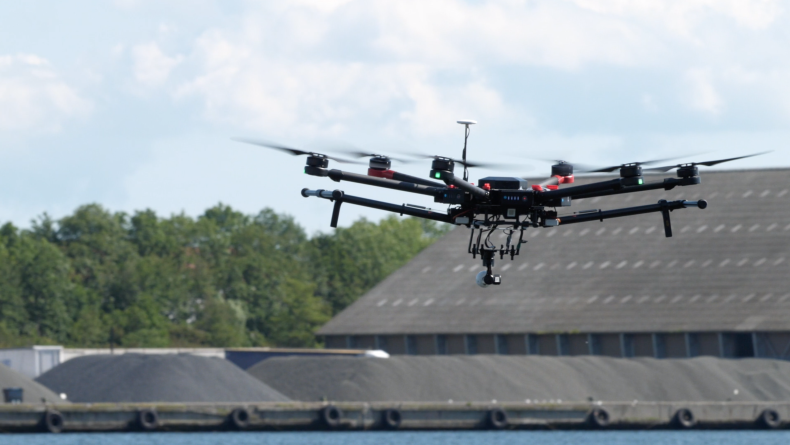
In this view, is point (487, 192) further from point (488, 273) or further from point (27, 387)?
point (27, 387)

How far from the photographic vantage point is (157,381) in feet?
346

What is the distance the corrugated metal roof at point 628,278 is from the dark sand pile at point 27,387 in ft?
176

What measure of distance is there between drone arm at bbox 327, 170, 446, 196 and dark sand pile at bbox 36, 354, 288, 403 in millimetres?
63018

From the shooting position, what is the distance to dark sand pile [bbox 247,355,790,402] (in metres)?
111

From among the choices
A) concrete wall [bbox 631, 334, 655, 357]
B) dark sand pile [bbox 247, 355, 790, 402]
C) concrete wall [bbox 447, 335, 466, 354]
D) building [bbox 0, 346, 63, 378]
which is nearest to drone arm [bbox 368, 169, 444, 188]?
dark sand pile [bbox 247, 355, 790, 402]

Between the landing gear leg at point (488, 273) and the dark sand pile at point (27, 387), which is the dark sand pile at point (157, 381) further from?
the landing gear leg at point (488, 273)

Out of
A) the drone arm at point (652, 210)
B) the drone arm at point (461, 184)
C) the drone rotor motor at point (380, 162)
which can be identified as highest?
the drone rotor motor at point (380, 162)

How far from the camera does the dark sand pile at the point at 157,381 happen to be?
4107 inches

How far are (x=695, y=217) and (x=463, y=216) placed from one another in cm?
11008

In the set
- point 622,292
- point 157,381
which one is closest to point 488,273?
point 157,381

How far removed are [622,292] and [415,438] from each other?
162 ft

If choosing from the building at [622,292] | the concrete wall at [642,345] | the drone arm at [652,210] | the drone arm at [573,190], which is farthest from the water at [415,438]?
the drone arm at [573,190]

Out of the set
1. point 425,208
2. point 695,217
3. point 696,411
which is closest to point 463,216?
point 425,208

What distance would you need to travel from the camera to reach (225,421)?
100m
